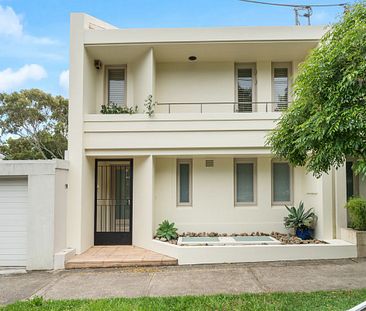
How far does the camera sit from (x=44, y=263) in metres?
8.84

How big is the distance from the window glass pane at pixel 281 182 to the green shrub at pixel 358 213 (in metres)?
2.24

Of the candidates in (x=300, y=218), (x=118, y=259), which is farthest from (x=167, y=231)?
(x=300, y=218)

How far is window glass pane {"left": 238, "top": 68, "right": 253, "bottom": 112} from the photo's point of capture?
38.6ft

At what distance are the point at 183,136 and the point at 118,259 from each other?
4168mm

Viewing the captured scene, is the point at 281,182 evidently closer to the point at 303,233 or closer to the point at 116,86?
the point at 303,233

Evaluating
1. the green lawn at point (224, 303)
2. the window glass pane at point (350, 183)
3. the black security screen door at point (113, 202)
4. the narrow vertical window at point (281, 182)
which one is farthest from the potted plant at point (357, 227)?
the black security screen door at point (113, 202)

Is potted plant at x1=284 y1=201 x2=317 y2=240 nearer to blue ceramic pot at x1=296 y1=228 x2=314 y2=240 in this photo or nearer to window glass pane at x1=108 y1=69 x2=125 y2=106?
blue ceramic pot at x1=296 y1=228 x2=314 y2=240

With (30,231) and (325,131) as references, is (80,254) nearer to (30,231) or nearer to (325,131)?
(30,231)

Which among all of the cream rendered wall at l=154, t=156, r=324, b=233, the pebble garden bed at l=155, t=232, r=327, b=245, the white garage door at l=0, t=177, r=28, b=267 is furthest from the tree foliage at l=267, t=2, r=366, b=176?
the white garage door at l=0, t=177, r=28, b=267

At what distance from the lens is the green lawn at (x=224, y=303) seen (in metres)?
5.58

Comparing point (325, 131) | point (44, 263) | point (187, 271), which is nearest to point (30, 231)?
point (44, 263)

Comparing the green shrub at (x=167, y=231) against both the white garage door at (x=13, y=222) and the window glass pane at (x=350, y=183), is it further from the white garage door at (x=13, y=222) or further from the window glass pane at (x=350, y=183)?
the window glass pane at (x=350, y=183)

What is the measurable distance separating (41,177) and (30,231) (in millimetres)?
1482

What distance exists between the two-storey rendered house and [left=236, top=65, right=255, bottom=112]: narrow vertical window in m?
0.04
